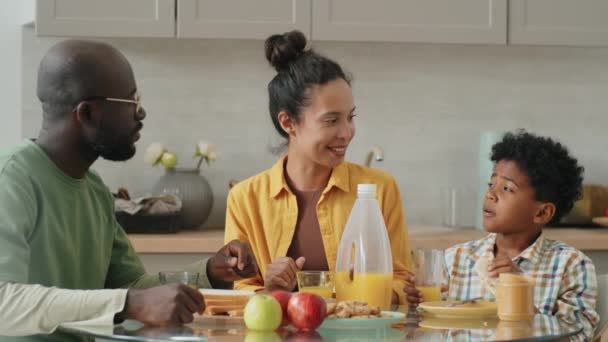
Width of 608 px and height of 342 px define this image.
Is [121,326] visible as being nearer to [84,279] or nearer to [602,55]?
[84,279]

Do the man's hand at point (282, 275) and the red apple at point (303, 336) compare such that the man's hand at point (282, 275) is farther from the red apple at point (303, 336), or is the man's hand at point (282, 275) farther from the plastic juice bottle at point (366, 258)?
the red apple at point (303, 336)

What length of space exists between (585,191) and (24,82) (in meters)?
2.32

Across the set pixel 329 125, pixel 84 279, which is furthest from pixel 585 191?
pixel 84 279

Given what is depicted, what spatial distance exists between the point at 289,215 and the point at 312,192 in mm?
99

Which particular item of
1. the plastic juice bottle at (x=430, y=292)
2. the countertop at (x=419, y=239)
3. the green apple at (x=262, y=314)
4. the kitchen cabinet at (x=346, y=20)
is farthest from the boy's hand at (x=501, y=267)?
the kitchen cabinet at (x=346, y=20)

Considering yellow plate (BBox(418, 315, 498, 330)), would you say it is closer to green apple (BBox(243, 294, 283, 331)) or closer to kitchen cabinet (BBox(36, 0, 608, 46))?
green apple (BBox(243, 294, 283, 331))

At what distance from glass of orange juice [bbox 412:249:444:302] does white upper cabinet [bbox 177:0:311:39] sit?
6.04ft

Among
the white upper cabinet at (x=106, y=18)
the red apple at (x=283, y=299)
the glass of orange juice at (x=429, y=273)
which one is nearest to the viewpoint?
the red apple at (x=283, y=299)

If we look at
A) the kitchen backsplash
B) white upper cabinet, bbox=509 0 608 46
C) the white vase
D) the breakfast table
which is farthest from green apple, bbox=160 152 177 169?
the breakfast table

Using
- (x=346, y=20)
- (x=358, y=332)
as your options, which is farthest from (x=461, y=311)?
(x=346, y=20)

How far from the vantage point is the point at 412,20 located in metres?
3.87

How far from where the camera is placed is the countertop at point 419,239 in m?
3.54

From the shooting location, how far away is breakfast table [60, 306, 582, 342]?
1753mm

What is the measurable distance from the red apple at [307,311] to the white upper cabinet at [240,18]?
2.10m
